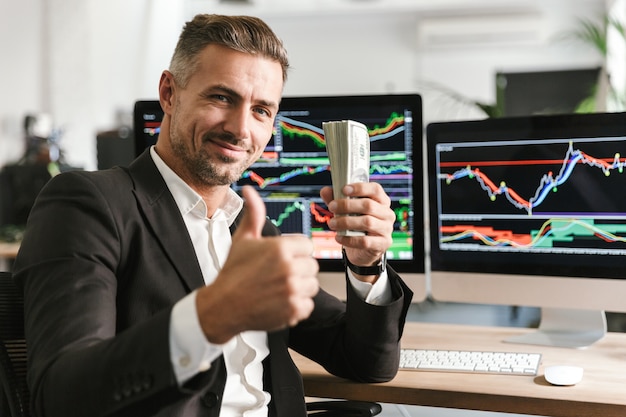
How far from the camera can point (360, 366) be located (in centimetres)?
139

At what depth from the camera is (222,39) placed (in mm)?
1282

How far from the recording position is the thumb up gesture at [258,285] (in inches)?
29.8

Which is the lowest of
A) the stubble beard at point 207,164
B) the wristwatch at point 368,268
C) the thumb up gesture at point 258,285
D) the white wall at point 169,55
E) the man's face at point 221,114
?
the wristwatch at point 368,268

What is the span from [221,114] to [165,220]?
0.73ft

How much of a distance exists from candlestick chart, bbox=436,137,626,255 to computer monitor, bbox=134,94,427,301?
0.25 ft

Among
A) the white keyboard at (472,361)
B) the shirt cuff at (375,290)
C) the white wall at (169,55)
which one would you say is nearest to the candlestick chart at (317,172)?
the white keyboard at (472,361)

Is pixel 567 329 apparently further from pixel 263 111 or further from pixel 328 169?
pixel 263 111

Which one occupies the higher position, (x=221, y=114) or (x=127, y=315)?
(x=221, y=114)

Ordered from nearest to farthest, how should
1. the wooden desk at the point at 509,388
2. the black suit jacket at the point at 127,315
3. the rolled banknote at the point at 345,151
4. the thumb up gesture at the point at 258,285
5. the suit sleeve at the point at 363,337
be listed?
the thumb up gesture at the point at 258,285, the black suit jacket at the point at 127,315, the rolled banknote at the point at 345,151, the wooden desk at the point at 509,388, the suit sleeve at the point at 363,337

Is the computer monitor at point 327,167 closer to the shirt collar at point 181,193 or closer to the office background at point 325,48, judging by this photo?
the shirt collar at point 181,193

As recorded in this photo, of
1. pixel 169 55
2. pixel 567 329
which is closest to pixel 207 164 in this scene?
pixel 567 329

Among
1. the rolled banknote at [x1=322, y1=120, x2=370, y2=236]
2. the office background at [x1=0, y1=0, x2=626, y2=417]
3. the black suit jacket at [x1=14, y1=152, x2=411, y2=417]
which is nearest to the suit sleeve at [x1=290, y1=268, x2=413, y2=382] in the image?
the black suit jacket at [x1=14, y1=152, x2=411, y2=417]

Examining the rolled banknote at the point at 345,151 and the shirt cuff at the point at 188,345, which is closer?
the shirt cuff at the point at 188,345

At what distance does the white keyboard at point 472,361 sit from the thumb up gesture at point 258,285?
760mm
